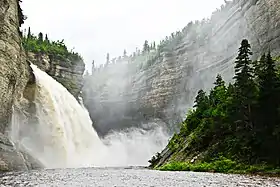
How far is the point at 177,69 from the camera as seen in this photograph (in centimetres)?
12544

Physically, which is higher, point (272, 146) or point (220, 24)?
point (220, 24)

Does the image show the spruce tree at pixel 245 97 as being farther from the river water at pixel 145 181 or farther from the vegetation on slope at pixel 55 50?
the vegetation on slope at pixel 55 50

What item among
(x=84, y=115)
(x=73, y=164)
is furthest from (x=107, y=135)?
(x=73, y=164)

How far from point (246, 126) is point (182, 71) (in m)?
87.1

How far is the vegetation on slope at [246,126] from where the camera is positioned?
32.6 m

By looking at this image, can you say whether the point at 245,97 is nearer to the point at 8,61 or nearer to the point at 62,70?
the point at 8,61

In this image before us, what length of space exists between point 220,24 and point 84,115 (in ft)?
149

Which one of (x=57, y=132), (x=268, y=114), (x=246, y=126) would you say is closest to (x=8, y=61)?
(x=57, y=132)

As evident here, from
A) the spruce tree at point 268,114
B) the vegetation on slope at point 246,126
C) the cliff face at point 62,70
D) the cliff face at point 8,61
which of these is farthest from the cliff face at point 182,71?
the cliff face at point 8,61

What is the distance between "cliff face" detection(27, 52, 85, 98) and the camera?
88.2 metres

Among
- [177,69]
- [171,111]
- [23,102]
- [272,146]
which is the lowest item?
[272,146]

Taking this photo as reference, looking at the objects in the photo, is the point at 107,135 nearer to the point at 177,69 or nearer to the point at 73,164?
the point at 177,69

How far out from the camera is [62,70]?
9475 cm

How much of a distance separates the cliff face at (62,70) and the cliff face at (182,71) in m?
32.2
